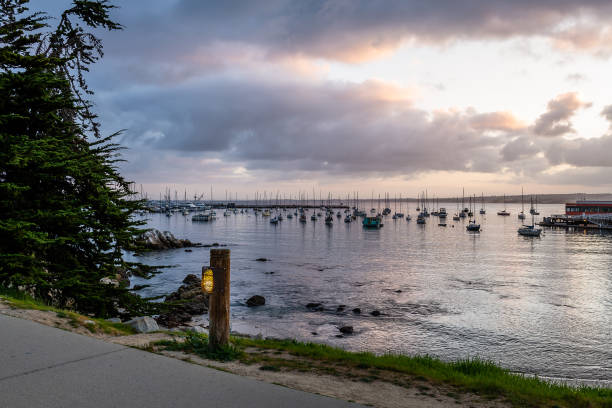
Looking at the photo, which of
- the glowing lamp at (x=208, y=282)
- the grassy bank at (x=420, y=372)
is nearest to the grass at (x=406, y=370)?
the grassy bank at (x=420, y=372)

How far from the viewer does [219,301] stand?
281 inches

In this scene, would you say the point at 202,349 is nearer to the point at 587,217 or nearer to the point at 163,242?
the point at 163,242

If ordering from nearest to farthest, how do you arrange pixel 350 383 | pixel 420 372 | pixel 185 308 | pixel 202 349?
pixel 350 383
pixel 202 349
pixel 420 372
pixel 185 308

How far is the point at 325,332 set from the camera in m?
21.7

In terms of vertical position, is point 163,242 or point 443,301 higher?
point 163,242

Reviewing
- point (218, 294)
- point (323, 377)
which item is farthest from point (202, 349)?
point (323, 377)

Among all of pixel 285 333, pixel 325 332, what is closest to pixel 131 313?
pixel 285 333

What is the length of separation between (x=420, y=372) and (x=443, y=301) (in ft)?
80.3

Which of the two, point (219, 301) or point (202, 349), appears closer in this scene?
point (219, 301)

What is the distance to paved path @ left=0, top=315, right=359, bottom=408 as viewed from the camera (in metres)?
4.52

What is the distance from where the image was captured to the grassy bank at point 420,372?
6.50 metres

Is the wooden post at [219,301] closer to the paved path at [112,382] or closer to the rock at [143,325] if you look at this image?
the paved path at [112,382]

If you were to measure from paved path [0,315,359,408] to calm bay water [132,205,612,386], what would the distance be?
14.0 meters

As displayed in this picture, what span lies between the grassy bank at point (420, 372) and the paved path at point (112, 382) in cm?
141
